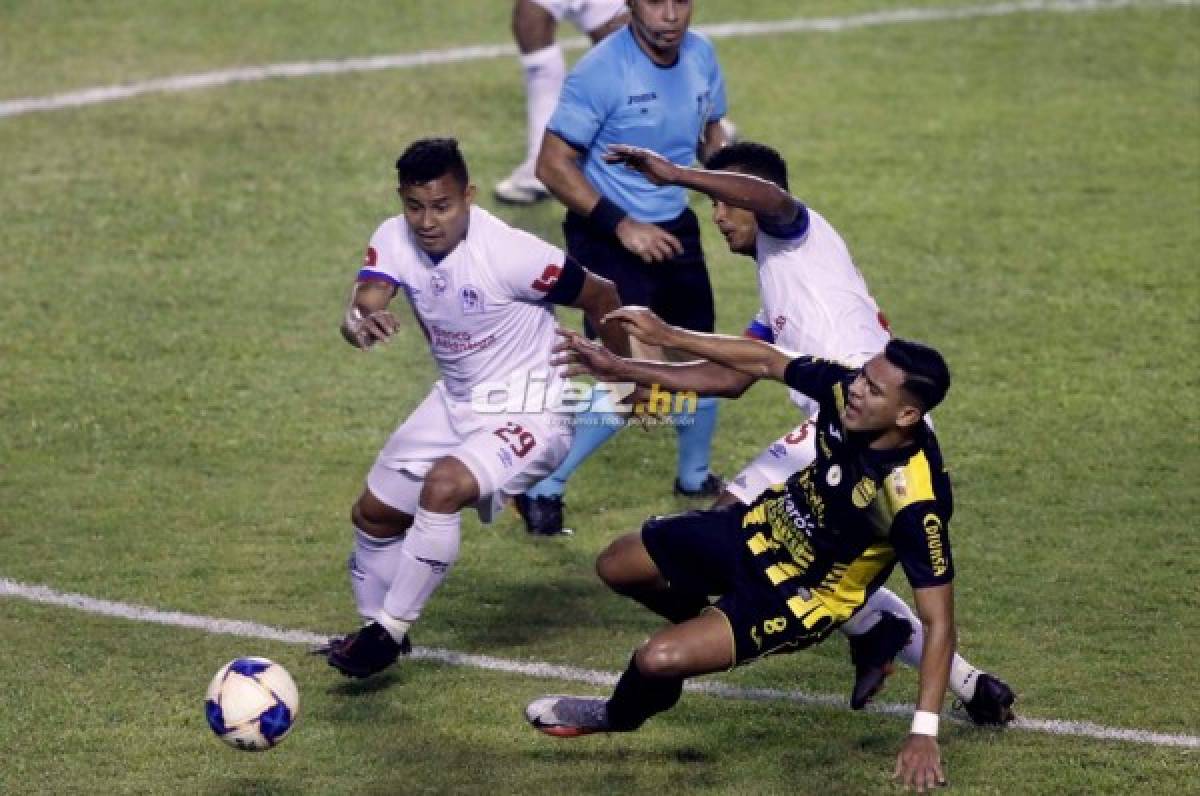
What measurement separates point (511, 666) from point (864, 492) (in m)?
2.45

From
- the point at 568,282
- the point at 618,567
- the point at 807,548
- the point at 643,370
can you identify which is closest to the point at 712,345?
the point at 643,370

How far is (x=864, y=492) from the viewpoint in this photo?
8070 millimetres

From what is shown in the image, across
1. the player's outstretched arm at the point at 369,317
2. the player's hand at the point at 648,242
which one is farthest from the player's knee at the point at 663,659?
the player's hand at the point at 648,242

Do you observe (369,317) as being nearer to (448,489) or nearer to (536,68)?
(448,489)

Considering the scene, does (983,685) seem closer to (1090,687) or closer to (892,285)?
(1090,687)

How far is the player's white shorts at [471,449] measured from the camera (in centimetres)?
963

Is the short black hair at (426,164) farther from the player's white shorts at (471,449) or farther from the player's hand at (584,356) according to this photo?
the player's hand at (584,356)

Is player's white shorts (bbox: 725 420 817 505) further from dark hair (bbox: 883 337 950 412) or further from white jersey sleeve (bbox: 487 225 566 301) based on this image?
dark hair (bbox: 883 337 950 412)

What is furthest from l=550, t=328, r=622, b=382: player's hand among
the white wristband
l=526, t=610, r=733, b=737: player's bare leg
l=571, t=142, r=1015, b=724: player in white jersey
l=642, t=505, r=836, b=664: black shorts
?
the white wristband

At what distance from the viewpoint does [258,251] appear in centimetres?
1534

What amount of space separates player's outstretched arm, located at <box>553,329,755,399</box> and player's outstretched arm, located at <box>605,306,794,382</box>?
0.36 feet

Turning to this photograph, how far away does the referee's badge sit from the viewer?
8.05 metres

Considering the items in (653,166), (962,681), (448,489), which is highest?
(653,166)

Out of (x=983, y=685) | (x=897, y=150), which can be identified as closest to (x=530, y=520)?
(x=983, y=685)
